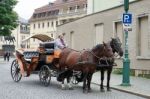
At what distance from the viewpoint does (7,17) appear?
2502 inches

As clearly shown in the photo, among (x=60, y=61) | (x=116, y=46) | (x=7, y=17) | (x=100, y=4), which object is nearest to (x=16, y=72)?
(x=60, y=61)

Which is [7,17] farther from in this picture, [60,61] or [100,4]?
[60,61]

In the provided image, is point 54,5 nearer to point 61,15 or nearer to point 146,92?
point 61,15

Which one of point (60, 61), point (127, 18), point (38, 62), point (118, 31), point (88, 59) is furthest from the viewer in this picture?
point (118, 31)

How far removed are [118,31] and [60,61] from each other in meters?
10.9

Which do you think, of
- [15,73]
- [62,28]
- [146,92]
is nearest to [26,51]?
[15,73]

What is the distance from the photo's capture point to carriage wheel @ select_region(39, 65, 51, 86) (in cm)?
1979

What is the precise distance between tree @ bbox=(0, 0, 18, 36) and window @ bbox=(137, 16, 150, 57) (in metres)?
38.9

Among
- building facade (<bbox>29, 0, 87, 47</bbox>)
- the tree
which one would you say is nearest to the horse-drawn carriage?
the tree

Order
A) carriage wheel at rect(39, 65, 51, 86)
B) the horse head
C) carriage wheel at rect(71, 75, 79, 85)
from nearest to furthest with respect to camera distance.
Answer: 1. the horse head
2. carriage wheel at rect(39, 65, 51, 86)
3. carriage wheel at rect(71, 75, 79, 85)

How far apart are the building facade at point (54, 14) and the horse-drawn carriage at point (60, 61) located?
77.6 metres

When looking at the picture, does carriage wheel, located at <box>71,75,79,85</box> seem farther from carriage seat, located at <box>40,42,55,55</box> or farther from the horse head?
the horse head

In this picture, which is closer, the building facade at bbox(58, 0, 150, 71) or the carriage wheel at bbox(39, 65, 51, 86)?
the carriage wheel at bbox(39, 65, 51, 86)

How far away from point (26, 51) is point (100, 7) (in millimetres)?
17440
